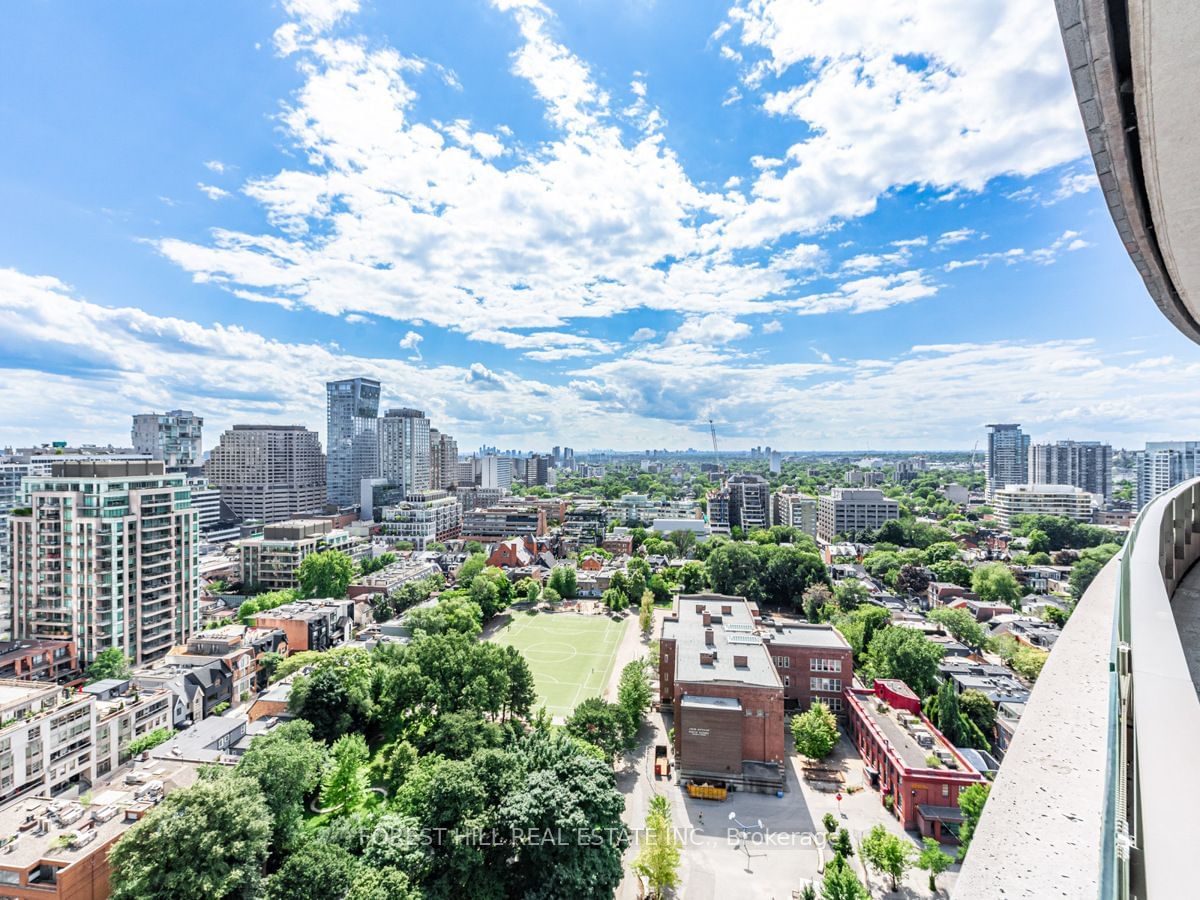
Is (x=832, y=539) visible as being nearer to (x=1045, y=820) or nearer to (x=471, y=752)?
(x=471, y=752)

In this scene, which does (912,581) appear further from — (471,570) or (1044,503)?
(1044,503)

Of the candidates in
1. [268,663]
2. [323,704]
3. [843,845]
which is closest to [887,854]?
[843,845]

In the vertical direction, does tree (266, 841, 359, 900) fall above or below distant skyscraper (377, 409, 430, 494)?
below

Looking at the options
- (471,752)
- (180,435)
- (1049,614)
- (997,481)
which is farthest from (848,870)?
(997,481)

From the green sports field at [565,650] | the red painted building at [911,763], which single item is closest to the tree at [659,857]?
the red painted building at [911,763]

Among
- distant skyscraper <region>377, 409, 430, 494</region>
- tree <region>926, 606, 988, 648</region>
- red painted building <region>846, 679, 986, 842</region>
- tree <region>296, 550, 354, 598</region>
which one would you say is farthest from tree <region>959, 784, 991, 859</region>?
distant skyscraper <region>377, 409, 430, 494</region>

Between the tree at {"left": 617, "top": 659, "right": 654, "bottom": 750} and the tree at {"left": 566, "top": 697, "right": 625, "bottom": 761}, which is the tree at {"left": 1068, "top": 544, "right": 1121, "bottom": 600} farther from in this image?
the tree at {"left": 566, "top": 697, "right": 625, "bottom": 761}
